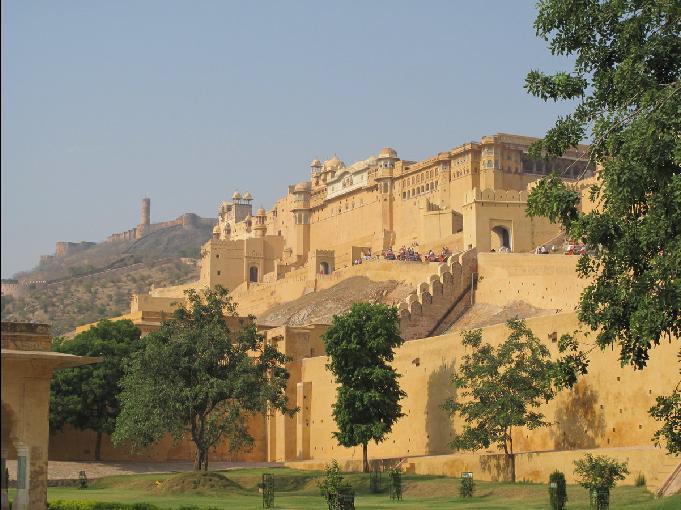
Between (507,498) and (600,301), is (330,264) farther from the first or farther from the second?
(600,301)

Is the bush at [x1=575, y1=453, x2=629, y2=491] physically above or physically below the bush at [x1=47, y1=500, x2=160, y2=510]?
above

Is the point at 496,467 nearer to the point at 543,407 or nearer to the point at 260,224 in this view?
the point at 543,407

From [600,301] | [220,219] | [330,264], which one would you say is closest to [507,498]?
[600,301]

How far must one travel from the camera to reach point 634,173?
15.7 metres

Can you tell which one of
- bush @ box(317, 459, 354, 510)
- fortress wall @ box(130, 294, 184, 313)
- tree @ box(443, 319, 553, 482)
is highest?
fortress wall @ box(130, 294, 184, 313)

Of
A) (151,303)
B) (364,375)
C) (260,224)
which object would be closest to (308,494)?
(364,375)

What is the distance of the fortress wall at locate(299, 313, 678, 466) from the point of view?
2904 centimetres

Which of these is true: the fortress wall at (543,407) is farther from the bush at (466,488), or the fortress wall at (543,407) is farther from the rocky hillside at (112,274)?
the rocky hillside at (112,274)

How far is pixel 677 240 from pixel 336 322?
22.6 meters

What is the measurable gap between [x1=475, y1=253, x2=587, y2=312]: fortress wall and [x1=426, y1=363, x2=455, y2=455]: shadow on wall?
1407 cm

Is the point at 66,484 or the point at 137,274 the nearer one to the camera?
the point at 66,484

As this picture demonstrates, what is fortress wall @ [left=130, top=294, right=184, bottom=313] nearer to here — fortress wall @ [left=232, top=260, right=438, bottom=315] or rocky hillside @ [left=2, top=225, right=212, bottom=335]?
fortress wall @ [left=232, top=260, right=438, bottom=315]

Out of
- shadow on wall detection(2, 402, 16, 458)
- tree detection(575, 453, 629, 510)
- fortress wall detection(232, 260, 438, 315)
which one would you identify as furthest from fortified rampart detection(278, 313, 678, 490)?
fortress wall detection(232, 260, 438, 315)

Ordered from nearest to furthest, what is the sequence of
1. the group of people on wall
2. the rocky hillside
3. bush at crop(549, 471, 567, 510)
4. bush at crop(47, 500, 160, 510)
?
1. bush at crop(47, 500, 160, 510)
2. bush at crop(549, 471, 567, 510)
3. the group of people on wall
4. the rocky hillside
